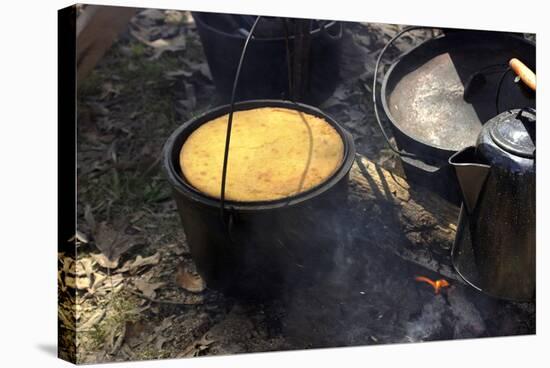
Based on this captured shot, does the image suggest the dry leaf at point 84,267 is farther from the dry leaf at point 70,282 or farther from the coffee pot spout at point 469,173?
the coffee pot spout at point 469,173

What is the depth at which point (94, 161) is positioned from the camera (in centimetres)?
336

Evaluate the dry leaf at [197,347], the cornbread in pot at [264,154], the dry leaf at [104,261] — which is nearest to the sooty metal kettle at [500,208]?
the cornbread in pot at [264,154]

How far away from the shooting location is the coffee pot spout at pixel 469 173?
2092mm

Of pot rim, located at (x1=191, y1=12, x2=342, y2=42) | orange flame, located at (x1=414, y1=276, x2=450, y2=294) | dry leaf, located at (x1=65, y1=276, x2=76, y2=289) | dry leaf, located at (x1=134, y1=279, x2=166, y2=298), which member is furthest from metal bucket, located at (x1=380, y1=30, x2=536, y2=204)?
dry leaf, located at (x1=65, y1=276, x2=76, y2=289)

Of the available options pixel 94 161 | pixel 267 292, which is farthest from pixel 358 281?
pixel 94 161

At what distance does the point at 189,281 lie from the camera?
2670mm

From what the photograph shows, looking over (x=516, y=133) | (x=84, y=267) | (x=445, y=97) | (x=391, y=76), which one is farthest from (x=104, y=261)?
(x=516, y=133)

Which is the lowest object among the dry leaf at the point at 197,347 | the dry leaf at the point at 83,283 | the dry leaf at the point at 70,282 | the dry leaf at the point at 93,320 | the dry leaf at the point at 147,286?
the dry leaf at the point at 197,347

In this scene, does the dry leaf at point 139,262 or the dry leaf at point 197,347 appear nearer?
the dry leaf at point 197,347

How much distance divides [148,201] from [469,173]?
1.71 m

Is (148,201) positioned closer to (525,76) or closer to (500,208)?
(500,208)

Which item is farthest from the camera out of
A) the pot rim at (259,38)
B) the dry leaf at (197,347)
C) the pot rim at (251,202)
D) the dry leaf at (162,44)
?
the dry leaf at (162,44)

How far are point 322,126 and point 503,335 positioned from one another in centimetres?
118

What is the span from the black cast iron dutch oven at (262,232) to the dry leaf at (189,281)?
0.61 ft
